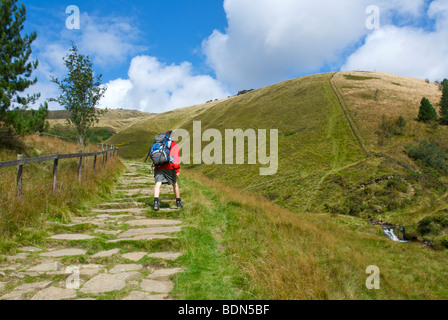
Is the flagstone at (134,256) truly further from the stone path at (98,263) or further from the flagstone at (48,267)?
the flagstone at (48,267)

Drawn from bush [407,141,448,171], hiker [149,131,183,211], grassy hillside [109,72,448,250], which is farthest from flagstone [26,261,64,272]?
bush [407,141,448,171]

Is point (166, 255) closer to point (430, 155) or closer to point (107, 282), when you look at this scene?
point (107, 282)

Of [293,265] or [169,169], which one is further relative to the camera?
[169,169]

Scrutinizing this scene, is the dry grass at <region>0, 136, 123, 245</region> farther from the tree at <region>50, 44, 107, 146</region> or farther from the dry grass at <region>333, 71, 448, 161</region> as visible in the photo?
the dry grass at <region>333, 71, 448, 161</region>

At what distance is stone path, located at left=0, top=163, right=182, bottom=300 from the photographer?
3117 millimetres

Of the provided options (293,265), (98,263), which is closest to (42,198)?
(98,263)

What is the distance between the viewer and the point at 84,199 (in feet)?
24.8

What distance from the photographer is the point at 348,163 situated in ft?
92.9

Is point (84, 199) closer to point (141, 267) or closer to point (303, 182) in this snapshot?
point (141, 267)

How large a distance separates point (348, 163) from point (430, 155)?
24.5ft

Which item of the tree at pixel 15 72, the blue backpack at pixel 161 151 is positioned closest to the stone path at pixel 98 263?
the blue backpack at pixel 161 151
